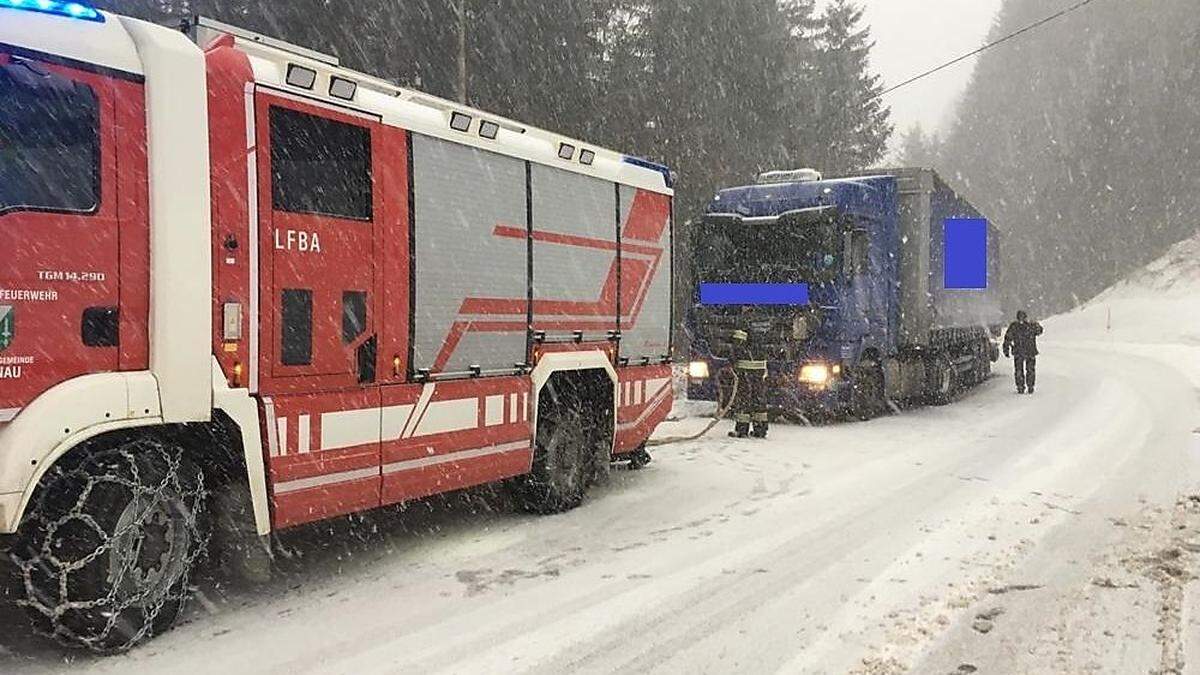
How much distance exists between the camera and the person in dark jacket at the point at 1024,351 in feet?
64.5

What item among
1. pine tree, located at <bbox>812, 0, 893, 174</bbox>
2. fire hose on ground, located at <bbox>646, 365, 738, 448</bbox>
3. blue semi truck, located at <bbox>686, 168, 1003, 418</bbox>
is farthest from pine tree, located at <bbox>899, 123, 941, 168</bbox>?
fire hose on ground, located at <bbox>646, 365, 738, 448</bbox>

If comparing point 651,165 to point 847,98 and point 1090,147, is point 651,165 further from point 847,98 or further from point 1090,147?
point 1090,147

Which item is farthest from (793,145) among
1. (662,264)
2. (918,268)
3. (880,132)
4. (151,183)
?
(151,183)

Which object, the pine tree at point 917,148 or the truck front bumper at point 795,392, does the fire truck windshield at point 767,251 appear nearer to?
the truck front bumper at point 795,392

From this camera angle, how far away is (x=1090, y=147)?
7088 cm

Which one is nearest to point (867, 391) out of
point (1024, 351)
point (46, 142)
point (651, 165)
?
point (1024, 351)

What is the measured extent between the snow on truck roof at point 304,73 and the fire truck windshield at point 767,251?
5746 mm

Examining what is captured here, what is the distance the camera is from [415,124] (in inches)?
253

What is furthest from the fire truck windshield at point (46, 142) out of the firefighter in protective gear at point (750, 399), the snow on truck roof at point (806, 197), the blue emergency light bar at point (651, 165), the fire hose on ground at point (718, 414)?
the snow on truck roof at point (806, 197)

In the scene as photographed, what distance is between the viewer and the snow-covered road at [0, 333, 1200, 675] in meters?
4.81

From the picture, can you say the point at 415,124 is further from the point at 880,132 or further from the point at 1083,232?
the point at 1083,232

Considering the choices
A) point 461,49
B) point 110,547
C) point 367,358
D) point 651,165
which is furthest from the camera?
point 461,49

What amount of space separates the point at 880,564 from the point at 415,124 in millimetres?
Answer: 4208

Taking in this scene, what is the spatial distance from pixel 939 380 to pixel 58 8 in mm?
16002
